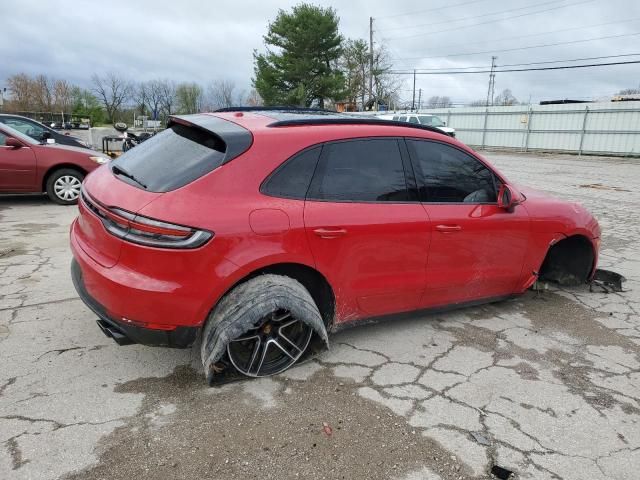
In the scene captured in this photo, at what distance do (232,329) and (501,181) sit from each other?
251 centimetres

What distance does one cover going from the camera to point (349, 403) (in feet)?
9.22

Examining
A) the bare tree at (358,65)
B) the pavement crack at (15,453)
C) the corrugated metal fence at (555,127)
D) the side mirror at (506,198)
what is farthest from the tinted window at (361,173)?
the bare tree at (358,65)

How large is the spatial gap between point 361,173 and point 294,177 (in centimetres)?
51

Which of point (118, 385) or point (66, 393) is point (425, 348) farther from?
point (66, 393)

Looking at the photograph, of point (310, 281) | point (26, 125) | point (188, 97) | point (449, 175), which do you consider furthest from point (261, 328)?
point (188, 97)

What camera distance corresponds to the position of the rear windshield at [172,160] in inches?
109

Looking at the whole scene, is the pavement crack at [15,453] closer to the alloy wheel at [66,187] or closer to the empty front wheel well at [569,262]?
the empty front wheel well at [569,262]

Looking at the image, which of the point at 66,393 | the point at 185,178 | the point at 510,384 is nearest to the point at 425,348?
the point at 510,384

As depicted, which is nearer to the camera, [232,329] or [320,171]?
[232,329]

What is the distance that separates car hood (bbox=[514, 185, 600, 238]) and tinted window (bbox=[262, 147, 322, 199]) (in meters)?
2.01

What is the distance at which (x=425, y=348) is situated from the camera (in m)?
3.52

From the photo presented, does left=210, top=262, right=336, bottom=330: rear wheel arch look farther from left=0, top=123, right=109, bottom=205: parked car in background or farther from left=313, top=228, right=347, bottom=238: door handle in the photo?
left=0, top=123, right=109, bottom=205: parked car in background

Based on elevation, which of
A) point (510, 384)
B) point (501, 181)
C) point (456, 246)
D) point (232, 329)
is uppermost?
point (501, 181)

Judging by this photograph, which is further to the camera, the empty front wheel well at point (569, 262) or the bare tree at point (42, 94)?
the bare tree at point (42, 94)
